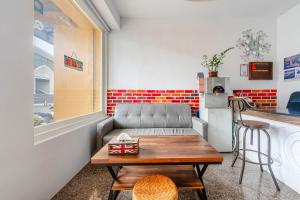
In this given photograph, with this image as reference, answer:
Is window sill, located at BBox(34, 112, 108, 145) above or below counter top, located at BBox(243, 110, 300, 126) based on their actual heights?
below

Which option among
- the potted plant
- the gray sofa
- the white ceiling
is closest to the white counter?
the gray sofa

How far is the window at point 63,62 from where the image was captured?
173cm

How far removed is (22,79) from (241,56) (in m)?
3.63

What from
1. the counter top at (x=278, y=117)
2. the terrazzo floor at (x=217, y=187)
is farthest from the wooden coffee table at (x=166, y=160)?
the counter top at (x=278, y=117)

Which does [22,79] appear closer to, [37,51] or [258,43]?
[37,51]

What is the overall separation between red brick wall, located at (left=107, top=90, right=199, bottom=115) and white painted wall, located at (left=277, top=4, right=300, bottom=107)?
1.67 metres

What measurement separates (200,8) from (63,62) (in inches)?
97.9

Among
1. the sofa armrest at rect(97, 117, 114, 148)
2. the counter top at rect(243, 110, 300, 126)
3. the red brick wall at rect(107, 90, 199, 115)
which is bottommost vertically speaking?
the sofa armrest at rect(97, 117, 114, 148)

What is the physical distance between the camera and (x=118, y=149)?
147cm

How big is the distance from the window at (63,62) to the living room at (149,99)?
2cm

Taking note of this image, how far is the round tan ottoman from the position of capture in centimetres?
116

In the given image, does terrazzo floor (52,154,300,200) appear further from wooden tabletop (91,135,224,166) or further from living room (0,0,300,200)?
wooden tabletop (91,135,224,166)

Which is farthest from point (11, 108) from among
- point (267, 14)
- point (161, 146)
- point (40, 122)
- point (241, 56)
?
point (267, 14)

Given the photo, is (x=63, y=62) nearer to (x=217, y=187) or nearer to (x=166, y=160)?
(x=166, y=160)
